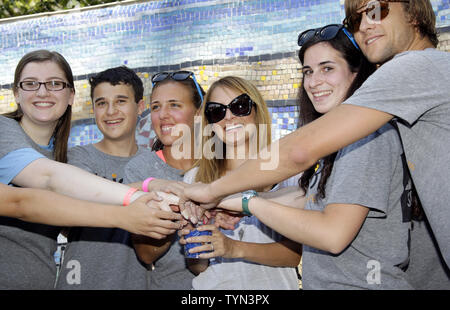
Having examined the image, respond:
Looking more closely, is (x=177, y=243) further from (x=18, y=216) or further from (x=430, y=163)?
(x=430, y=163)

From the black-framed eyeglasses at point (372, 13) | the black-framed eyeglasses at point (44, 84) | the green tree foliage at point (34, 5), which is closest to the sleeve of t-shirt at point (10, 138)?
the black-framed eyeglasses at point (44, 84)

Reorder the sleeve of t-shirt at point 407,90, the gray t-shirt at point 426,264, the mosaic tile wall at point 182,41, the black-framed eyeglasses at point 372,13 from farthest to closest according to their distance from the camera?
1. the mosaic tile wall at point 182,41
2. the black-framed eyeglasses at point 372,13
3. the gray t-shirt at point 426,264
4. the sleeve of t-shirt at point 407,90

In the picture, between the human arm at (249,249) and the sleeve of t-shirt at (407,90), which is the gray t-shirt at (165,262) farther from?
the sleeve of t-shirt at (407,90)

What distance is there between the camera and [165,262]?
8.81 feet

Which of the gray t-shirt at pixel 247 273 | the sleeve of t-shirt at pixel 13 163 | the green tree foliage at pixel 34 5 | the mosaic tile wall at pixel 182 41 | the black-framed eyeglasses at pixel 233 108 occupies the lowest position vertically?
the gray t-shirt at pixel 247 273

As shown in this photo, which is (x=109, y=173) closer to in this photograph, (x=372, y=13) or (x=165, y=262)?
(x=165, y=262)

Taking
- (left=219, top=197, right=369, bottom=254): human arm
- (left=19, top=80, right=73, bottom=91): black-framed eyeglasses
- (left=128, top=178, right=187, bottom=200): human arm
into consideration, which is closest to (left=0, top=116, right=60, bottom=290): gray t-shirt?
(left=19, top=80, right=73, bottom=91): black-framed eyeglasses

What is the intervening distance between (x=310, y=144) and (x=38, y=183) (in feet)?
4.82

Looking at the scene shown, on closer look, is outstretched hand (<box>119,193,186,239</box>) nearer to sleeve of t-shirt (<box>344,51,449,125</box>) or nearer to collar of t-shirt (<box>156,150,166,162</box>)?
collar of t-shirt (<box>156,150,166,162</box>)

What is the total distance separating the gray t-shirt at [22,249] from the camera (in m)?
2.28

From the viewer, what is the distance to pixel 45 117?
108 inches

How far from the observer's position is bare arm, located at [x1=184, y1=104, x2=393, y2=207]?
1.66 m

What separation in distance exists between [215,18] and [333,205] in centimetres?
427

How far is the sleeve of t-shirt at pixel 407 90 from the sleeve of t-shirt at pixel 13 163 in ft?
5.42
